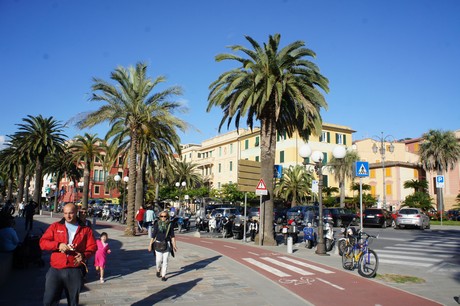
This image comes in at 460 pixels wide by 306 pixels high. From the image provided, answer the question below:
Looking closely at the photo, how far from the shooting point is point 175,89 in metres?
23.2

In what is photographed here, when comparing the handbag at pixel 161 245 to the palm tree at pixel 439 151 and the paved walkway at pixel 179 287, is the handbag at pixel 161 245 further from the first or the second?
the palm tree at pixel 439 151

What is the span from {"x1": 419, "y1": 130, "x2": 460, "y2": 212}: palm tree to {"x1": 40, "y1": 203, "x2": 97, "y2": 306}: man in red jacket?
51.5m

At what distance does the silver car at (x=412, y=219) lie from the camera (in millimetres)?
28125

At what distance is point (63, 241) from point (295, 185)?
156 ft

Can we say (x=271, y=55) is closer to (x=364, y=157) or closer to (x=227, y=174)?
(x=227, y=174)

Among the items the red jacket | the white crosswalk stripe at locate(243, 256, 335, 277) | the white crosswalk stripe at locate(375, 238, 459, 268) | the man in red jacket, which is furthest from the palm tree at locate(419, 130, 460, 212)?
the man in red jacket

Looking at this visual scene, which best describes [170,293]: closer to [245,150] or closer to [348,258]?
[348,258]

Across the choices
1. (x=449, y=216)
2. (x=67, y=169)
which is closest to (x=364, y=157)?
(x=449, y=216)

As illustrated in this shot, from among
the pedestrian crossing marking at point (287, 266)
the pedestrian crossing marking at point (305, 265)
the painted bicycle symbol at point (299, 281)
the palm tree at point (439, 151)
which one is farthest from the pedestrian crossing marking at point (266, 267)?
the palm tree at point (439, 151)

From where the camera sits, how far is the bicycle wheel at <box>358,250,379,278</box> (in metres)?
10.1

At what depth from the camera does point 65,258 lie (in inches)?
192

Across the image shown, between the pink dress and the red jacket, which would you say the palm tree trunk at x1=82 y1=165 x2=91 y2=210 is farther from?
the red jacket

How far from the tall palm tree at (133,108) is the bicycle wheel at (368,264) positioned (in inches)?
569

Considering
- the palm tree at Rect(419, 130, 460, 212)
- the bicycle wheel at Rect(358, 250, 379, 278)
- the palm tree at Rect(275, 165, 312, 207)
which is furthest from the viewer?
the palm tree at Rect(275, 165, 312, 207)
